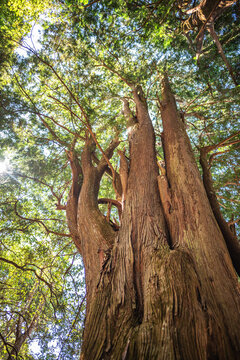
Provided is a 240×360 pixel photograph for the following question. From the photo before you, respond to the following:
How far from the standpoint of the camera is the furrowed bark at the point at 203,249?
1.28m

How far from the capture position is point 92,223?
296 centimetres

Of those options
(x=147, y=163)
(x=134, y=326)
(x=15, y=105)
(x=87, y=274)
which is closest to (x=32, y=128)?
(x=15, y=105)

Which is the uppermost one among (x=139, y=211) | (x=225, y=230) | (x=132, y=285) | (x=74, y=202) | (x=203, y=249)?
(x=74, y=202)

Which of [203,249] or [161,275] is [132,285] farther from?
[203,249]

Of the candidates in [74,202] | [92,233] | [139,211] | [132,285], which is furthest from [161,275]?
[74,202]

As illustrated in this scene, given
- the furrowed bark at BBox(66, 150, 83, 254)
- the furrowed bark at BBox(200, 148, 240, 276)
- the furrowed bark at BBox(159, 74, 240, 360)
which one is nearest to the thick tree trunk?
the furrowed bark at BBox(159, 74, 240, 360)

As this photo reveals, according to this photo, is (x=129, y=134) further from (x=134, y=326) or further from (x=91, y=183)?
(x=134, y=326)

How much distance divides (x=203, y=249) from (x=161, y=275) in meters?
0.51

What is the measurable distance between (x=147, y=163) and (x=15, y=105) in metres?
4.92

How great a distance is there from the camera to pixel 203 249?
1.89m

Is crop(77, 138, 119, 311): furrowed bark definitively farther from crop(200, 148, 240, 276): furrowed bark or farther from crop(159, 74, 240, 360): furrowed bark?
crop(200, 148, 240, 276): furrowed bark

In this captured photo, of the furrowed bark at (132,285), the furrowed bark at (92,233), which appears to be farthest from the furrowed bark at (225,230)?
the furrowed bark at (92,233)

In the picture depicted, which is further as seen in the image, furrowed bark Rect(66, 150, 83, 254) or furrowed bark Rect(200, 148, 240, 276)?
furrowed bark Rect(66, 150, 83, 254)

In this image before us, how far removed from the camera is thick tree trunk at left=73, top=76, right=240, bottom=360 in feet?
4.27
